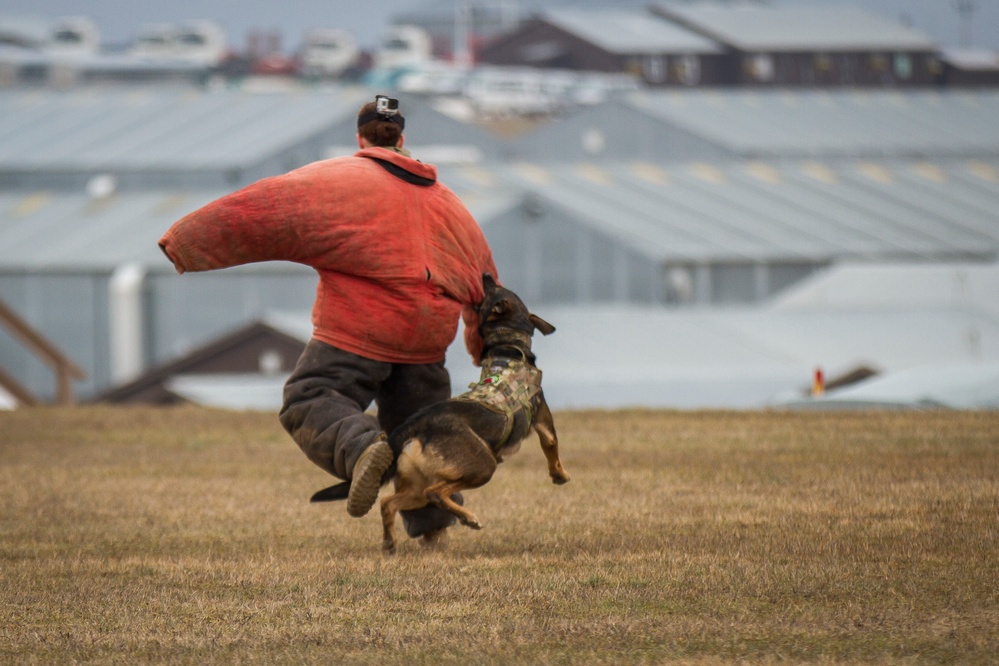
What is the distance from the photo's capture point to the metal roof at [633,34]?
99.2 m

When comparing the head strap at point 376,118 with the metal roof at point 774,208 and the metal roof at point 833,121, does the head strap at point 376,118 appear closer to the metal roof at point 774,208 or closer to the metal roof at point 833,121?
the metal roof at point 774,208

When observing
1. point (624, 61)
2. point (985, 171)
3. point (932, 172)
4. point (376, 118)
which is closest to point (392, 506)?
point (376, 118)

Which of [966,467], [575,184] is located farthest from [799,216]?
[966,467]

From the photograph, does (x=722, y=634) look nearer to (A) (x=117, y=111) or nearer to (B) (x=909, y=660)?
(B) (x=909, y=660)

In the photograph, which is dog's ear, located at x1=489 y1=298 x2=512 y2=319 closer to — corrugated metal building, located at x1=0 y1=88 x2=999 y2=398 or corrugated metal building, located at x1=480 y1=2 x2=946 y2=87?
corrugated metal building, located at x1=0 y1=88 x2=999 y2=398

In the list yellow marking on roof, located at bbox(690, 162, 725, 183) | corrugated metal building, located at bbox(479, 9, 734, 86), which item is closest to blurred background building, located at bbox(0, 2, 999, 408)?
yellow marking on roof, located at bbox(690, 162, 725, 183)

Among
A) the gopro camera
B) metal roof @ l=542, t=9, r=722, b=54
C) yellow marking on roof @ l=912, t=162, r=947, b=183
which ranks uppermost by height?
the gopro camera

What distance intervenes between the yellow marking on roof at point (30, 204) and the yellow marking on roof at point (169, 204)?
3.68 m

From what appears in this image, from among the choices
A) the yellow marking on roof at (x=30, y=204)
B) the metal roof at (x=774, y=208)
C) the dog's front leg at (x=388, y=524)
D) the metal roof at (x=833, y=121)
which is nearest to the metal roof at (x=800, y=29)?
the metal roof at (x=833, y=121)

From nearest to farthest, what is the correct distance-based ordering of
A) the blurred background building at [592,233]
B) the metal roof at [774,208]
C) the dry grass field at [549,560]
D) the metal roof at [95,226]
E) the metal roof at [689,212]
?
the dry grass field at [549,560], the blurred background building at [592,233], the metal roof at [95,226], the metal roof at [689,212], the metal roof at [774,208]

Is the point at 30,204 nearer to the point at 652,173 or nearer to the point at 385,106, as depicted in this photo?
the point at 652,173

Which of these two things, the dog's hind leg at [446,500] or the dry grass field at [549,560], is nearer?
the dry grass field at [549,560]

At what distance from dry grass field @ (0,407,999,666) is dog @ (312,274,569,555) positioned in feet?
0.75

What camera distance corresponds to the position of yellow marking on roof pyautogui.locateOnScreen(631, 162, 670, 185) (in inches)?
1967
